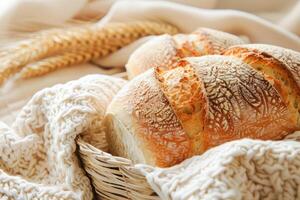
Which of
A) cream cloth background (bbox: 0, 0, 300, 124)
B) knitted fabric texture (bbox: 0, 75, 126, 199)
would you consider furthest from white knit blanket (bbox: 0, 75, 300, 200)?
cream cloth background (bbox: 0, 0, 300, 124)

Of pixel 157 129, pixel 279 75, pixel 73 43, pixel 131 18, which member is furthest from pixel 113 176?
pixel 131 18

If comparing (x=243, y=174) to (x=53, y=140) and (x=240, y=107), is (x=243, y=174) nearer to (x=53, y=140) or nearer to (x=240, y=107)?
(x=240, y=107)

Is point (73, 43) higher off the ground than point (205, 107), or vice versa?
point (205, 107)

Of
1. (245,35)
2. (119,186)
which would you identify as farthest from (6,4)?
(119,186)

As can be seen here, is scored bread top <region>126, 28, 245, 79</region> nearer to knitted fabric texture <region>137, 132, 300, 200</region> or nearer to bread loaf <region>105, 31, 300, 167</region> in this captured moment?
bread loaf <region>105, 31, 300, 167</region>

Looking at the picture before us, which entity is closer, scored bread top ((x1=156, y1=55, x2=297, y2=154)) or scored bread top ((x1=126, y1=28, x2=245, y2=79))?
scored bread top ((x1=156, y1=55, x2=297, y2=154))

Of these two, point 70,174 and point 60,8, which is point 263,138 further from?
point 60,8
